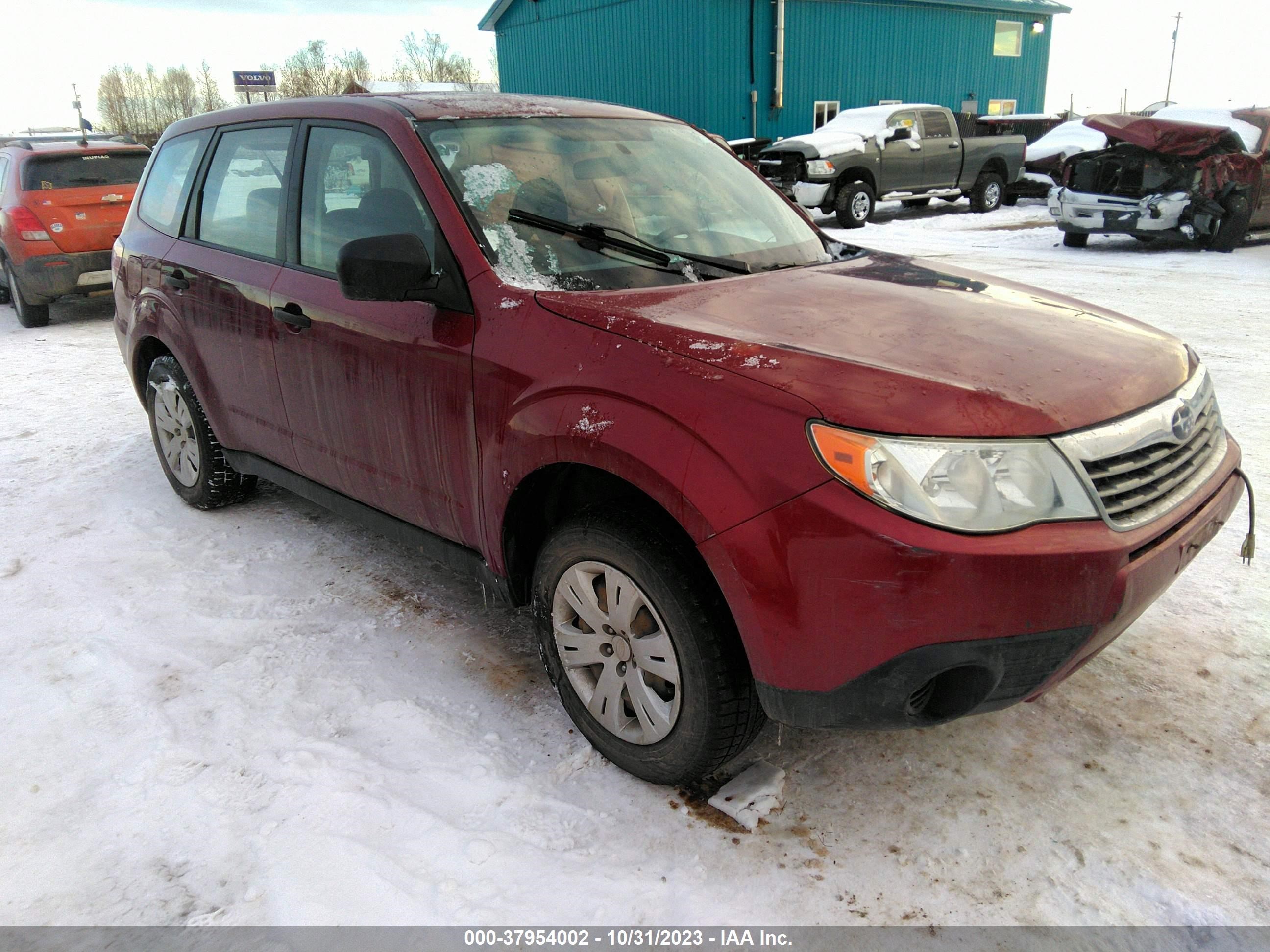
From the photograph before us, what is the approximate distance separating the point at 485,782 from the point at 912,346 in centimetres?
162

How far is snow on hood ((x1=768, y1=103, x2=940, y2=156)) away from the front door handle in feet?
40.1

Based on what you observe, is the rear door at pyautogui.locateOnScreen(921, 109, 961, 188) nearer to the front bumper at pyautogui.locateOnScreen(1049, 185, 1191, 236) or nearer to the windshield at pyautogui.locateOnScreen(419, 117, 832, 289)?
the front bumper at pyautogui.locateOnScreen(1049, 185, 1191, 236)

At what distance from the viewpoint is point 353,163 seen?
122 inches

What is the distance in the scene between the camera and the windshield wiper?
277 centimetres

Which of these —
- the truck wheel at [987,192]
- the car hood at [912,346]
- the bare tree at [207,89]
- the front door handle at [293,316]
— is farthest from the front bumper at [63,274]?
the bare tree at [207,89]

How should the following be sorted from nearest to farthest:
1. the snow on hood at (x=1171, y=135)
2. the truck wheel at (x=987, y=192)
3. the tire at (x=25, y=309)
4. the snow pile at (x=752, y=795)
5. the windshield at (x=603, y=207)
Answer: the snow pile at (x=752, y=795), the windshield at (x=603, y=207), the tire at (x=25, y=309), the snow on hood at (x=1171, y=135), the truck wheel at (x=987, y=192)

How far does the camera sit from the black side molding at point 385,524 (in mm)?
2842

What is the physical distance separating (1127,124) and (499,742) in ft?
39.1

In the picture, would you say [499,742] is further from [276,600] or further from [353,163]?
[353,163]

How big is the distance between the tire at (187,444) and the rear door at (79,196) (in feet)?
18.4

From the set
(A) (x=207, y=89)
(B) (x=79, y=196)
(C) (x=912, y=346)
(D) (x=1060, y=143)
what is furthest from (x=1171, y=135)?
(A) (x=207, y=89)

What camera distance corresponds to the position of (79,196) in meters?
8.97

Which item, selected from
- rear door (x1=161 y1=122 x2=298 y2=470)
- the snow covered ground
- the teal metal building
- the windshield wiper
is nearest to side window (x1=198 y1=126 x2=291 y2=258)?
rear door (x1=161 y1=122 x2=298 y2=470)

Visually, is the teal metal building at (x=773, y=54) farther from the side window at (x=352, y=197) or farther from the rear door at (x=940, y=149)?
the side window at (x=352, y=197)
